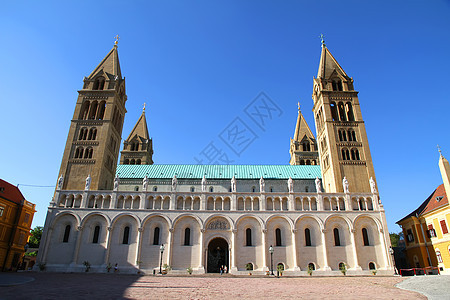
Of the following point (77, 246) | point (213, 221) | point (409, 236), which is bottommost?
point (77, 246)

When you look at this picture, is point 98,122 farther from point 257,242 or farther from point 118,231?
point 257,242

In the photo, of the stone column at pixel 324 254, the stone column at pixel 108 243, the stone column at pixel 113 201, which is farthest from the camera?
the stone column at pixel 113 201

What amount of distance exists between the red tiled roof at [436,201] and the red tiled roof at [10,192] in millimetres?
55381

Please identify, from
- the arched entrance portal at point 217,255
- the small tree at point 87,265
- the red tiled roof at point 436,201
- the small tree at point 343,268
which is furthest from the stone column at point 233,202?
the red tiled roof at point 436,201

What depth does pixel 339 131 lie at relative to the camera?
153ft

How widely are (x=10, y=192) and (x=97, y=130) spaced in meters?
14.4

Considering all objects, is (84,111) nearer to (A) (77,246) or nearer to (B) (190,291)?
(A) (77,246)

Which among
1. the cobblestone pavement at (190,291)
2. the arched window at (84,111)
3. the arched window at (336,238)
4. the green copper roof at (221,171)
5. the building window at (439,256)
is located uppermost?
the arched window at (84,111)

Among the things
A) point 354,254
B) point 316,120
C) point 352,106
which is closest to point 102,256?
point 354,254

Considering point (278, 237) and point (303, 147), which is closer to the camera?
point (278, 237)

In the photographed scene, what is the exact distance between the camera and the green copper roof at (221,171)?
5022 cm

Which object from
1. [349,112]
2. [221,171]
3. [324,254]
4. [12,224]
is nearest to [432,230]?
[324,254]

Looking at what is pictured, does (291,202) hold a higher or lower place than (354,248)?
higher

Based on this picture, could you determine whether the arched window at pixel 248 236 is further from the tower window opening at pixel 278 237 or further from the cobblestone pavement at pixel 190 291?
the cobblestone pavement at pixel 190 291
